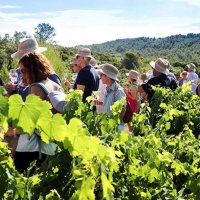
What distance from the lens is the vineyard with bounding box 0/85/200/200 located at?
1404 millimetres

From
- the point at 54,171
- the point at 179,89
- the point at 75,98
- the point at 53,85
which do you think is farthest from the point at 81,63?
the point at 54,171

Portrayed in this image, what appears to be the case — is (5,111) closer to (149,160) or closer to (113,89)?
(149,160)

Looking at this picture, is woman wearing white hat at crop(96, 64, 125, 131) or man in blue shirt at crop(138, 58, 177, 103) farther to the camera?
man in blue shirt at crop(138, 58, 177, 103)

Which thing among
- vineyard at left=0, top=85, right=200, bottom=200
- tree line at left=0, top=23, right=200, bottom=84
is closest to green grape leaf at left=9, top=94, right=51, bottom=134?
vineyard at left=0, top=85, right=200, bottom=200

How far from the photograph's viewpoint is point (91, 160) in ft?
4.97

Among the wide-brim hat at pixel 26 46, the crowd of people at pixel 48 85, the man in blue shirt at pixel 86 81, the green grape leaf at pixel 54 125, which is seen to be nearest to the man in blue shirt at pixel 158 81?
the crowd of people at pixel 48 85

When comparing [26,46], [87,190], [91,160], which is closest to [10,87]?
[26,46]

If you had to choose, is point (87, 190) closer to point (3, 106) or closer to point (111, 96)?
point (3, 106)

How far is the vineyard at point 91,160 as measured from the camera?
1.40 m

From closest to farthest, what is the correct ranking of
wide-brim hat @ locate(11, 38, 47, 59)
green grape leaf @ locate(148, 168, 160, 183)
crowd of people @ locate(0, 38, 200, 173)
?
green grape leaf @ locate(148, 168, 160, 183) < crowd of people @ locate(0, 38, 200, 173) < wide-brim hat @ locate(11, 38, 47, 59)

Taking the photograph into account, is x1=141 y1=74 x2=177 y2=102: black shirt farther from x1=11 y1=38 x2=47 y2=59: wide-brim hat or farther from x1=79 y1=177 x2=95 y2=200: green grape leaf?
x1=79 y1=177 x2=95 y2=200: green grape leaf

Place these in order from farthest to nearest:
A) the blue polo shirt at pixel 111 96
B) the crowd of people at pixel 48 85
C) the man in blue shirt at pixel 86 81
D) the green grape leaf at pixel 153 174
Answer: the man in blue shirt at pixel 86 81
the blue polo shirt at pixel 111 96
the crowd of people at pixel 48 85
the green grape leaf at pixel 153 174

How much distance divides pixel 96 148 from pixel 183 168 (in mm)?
1306

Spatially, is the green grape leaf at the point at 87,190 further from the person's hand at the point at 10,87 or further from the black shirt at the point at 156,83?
the black shirt at the point at 156,83
